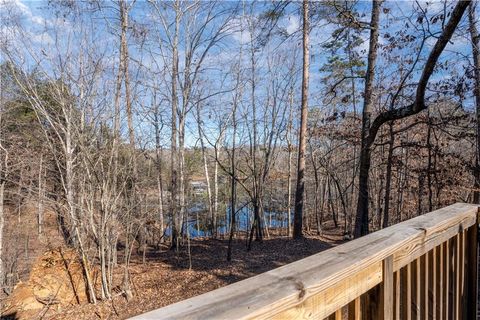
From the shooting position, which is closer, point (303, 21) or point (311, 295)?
point (311, 295)

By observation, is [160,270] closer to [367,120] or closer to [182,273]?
[182,273]

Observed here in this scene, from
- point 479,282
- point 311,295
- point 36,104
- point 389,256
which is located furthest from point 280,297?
point 36,104

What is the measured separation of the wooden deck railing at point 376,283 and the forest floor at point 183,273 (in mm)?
5094

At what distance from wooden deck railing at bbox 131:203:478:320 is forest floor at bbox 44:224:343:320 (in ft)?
16.7

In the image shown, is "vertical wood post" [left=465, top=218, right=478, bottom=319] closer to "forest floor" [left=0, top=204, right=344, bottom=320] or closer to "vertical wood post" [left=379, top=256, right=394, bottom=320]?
"vertical wood post" [left=379, top=256, right=394, bottom=320]

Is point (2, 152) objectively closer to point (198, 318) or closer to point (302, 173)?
point (302, 173)

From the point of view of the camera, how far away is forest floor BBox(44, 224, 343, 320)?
5.93m

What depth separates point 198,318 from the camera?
0.57 meters

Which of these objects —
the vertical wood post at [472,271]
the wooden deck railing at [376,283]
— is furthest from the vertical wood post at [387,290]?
the vertical wood post at [472,271]

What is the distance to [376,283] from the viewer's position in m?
1.05

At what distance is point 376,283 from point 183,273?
23.1ft

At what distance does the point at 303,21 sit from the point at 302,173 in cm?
538

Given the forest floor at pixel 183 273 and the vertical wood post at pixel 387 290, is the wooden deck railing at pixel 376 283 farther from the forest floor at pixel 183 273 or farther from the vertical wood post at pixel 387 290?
the forest floor at pixel 183 273

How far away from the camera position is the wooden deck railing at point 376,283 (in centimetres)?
65
